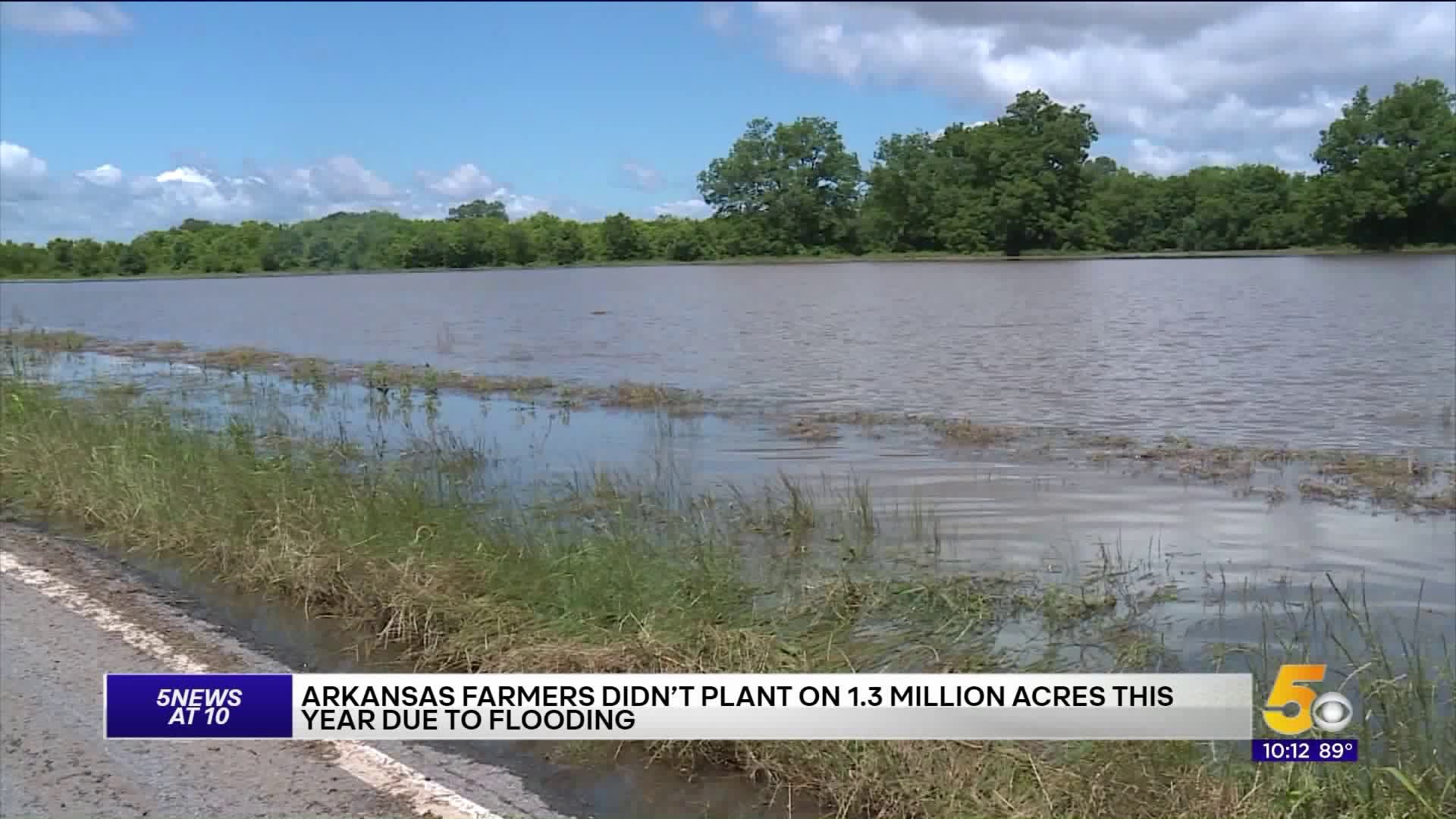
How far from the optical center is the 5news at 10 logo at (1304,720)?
4.29 meters

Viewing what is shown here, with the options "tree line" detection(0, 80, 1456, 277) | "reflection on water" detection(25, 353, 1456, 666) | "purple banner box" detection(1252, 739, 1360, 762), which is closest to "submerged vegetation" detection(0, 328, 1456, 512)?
"reflection on water" detection(25, 353, 1456, 666)

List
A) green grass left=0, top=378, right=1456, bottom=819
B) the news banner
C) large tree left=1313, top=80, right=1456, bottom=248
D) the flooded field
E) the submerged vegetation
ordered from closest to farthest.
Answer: green grass left=0, top=378, right=1456, bottom=819 → the news banner → the flooded field → the submerged vegetation → large tree left=1313, top=80, right=1456, bottom=248

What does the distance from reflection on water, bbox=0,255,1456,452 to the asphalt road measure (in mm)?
11630

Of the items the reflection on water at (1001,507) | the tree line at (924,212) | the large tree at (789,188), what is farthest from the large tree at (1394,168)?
the reflection on water at (1001,507)

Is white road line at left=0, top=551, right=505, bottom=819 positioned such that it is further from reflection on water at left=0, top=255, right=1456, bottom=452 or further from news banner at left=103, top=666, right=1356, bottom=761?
reflection on water at left=0, top=255, right=1456, bottom=452

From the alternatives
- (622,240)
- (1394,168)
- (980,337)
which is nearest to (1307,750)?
(980,337)

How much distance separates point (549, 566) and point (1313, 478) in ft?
26.9

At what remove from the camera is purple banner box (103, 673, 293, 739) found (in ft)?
14.8

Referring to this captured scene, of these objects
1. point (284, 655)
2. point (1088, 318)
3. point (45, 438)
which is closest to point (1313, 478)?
point (284, 655)

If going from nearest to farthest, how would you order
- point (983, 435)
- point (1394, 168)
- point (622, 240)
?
point (983, 435) < point (1394, 168) < point (622, 240)

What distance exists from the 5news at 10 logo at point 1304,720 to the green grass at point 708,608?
0.06 m

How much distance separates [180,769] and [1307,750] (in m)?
4.21

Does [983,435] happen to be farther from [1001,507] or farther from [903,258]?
[903,258]

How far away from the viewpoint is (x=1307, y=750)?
4.31 meters
